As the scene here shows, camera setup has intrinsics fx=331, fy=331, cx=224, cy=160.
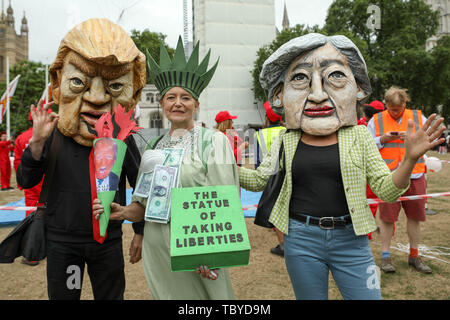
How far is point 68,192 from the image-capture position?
7.44ft

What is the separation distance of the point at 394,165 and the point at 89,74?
347 cm

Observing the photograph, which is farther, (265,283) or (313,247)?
(265,283)

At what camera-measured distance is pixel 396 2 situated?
74.5ft

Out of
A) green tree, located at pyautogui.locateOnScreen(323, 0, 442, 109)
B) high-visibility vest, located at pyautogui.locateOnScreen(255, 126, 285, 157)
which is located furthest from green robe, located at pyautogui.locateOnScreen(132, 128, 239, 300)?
green tree, located at pyautogui.locateOnScreen(323, 0, 442, 109)

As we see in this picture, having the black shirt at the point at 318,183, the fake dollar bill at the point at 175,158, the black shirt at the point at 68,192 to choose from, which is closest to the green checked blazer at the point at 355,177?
the black shirt at the point at 318,183

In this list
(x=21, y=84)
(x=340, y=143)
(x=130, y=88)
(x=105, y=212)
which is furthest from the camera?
(x=21, y=84)

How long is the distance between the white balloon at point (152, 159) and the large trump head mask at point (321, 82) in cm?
89

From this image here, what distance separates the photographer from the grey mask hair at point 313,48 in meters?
2.18

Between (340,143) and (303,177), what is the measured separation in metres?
0.31

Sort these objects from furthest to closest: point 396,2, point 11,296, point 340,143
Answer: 1. point 396,2
2. point 11,296
3. point 340,143

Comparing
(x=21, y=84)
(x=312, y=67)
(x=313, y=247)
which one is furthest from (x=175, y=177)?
(x=21, y=84)

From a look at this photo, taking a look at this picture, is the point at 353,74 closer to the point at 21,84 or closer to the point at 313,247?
the point at 313,247

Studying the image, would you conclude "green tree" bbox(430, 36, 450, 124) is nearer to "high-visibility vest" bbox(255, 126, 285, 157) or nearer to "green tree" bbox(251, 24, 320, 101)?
"green tree" bbox(251, 24, 320, 101)

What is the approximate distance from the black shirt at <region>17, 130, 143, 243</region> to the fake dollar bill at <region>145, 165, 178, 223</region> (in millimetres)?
416
